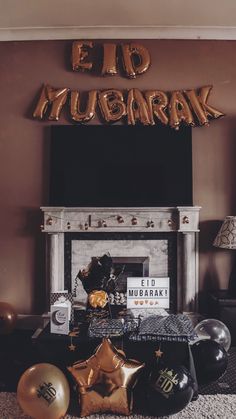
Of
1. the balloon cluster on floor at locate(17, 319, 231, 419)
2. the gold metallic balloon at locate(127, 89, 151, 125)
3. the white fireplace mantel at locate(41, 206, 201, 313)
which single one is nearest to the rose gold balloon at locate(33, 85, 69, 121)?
the gold metallic balloon at locate(127, 89, 151, 125)

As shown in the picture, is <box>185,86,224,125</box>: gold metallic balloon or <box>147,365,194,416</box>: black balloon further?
<box>185,86,224,125</box>: gold metallic balloon

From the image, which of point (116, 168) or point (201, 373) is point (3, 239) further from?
point (201, 373)

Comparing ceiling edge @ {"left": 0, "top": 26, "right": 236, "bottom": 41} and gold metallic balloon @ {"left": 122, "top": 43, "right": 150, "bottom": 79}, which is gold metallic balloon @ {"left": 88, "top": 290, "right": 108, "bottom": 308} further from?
ceiling edge @ {"left": 0, "top": 26, "right": 236, "bottom": 41}

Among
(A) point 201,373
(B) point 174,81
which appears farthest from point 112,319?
(B) point 174,81

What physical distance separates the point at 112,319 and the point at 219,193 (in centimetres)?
198

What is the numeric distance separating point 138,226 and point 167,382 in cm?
A: 193

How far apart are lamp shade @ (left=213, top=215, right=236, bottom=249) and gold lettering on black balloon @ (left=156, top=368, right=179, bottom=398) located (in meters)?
1.69

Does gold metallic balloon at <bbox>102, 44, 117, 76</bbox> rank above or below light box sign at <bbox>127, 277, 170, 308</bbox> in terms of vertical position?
above

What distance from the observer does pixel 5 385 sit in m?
Answer: 2.76

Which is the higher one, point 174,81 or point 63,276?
point 174,81

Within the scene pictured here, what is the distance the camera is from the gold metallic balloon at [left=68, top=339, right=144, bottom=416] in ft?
7.66

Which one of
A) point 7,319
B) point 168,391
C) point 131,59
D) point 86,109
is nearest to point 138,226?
point 86,109

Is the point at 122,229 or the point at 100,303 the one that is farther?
the point at 122,229

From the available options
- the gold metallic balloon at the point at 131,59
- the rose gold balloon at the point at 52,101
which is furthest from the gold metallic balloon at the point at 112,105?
the rose gold balloon at the point at 52,101
